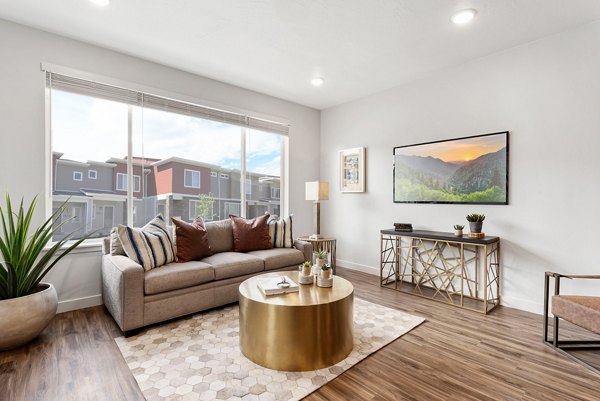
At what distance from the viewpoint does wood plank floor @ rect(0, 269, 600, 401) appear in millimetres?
1726

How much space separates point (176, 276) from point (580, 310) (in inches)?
121

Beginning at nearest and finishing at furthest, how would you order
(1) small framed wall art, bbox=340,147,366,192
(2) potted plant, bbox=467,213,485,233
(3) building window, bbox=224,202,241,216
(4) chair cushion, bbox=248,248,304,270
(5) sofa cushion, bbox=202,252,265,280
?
1. (5) sofa cushion, bbox=202,252,265,280
2. (2) potted plant, bbox=467,213,485,233
3. (4) chair cushion, bbox=248,248,304,270
4. (3) building window, bbox=224,202,241,216
5. (1) small framed wall art, bbox=340,147,366,192

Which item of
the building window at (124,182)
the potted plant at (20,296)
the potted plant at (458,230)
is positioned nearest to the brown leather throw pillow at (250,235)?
the building window at (124,182)

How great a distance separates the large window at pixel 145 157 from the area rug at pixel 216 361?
1484 mm

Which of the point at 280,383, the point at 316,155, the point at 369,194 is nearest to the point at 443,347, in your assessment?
the point at 280,383

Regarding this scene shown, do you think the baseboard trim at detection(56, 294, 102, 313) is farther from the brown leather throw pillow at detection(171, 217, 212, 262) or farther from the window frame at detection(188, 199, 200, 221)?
the window frame at detection(188, 199, 200, 221)

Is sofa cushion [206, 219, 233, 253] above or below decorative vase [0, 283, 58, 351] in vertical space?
above

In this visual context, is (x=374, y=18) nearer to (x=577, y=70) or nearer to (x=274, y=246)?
(x=577, y=70)

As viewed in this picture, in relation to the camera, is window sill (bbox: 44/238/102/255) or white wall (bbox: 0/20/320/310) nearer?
white wall (bbox: 0/20/320/310)

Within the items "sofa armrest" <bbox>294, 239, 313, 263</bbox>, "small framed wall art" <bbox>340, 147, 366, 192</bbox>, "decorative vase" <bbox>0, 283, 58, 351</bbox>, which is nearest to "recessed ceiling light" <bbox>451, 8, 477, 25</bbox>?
"small framed wall art" <bbox>340, 147, 366, 192</bbox>

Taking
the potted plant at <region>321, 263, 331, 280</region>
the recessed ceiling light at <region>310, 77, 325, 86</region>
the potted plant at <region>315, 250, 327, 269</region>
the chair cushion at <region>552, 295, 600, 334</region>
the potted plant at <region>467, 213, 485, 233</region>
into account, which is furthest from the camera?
the recessed ceiling light at <region>310, 77, 325, 86</region>

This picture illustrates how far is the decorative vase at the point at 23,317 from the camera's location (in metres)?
2.06

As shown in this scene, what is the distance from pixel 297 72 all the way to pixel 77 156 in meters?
2.64

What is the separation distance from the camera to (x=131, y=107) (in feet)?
11.0
